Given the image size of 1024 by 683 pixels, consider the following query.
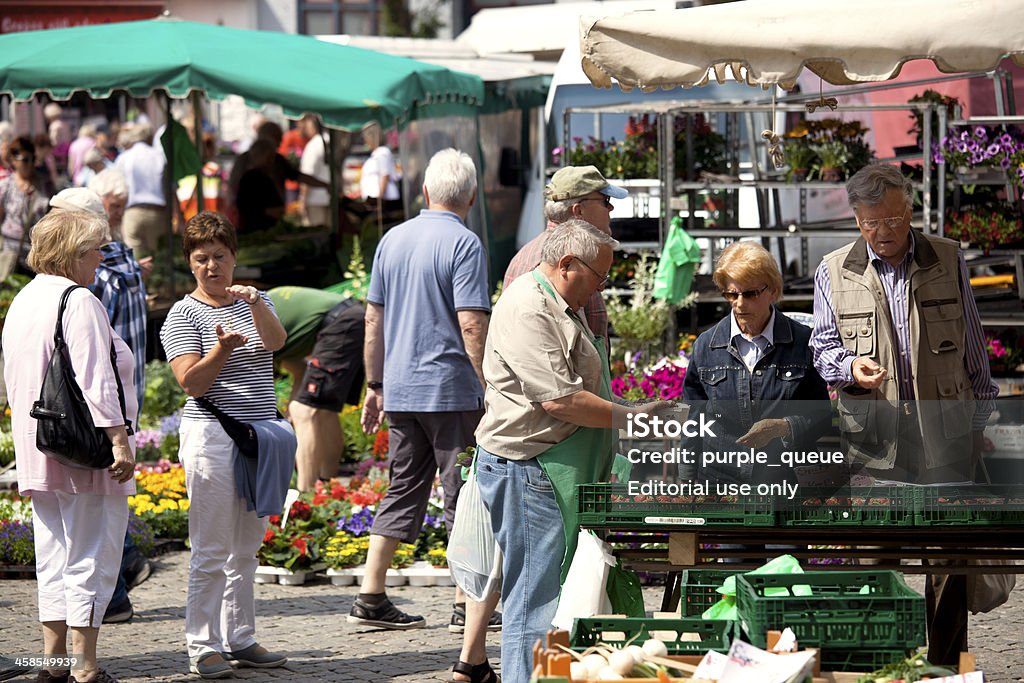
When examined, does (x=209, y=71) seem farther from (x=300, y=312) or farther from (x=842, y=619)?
(x=842, y=619)

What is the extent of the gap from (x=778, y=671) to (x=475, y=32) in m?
16.4

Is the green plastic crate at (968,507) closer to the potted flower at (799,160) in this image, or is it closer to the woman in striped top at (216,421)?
the woman in striped top at (216,421)

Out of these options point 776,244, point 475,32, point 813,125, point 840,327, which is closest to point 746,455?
point 840,327

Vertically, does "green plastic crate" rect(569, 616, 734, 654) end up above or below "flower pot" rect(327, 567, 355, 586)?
above

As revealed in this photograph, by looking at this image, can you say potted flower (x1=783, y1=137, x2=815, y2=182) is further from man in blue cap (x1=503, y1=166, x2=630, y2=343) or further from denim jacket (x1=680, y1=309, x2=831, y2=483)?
denim jacket (x1=680, y1=309, x2=831, y2=483)

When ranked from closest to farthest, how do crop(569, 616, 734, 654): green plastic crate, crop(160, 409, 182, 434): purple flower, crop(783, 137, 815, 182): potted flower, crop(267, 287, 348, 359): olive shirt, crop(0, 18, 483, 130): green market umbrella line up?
crop(569, 616, 734, 654): green plastic crate → crop(267, 287, 348, 359): olive shirt → crop(783, 137, 815, 182): potted flower → crop(160, 409, 182, 434): purple flower → crop(0, 18, 483, 130): green market umbrella

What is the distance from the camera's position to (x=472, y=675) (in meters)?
5.64

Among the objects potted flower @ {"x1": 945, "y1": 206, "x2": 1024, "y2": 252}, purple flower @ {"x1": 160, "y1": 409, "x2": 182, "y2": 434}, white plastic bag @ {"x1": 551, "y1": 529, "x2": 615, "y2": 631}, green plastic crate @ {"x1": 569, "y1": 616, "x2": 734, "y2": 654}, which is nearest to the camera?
green plastic crate @ {"x1": 569, "y1": 616, "x2": 734, "y2": 654}

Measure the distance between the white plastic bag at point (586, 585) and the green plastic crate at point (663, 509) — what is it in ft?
0.31

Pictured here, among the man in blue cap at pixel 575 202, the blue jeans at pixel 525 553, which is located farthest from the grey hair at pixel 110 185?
the blue jeans at pixel 525 553

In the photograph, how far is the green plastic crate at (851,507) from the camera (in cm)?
446

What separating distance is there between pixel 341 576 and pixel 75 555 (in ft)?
7.72

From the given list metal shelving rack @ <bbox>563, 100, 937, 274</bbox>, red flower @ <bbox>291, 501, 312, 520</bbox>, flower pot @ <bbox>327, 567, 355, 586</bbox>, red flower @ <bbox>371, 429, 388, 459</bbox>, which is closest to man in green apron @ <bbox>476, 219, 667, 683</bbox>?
flower pot @ <bbox>327, 567, 355, 586</bbox>

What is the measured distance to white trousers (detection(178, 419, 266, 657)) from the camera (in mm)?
5789
